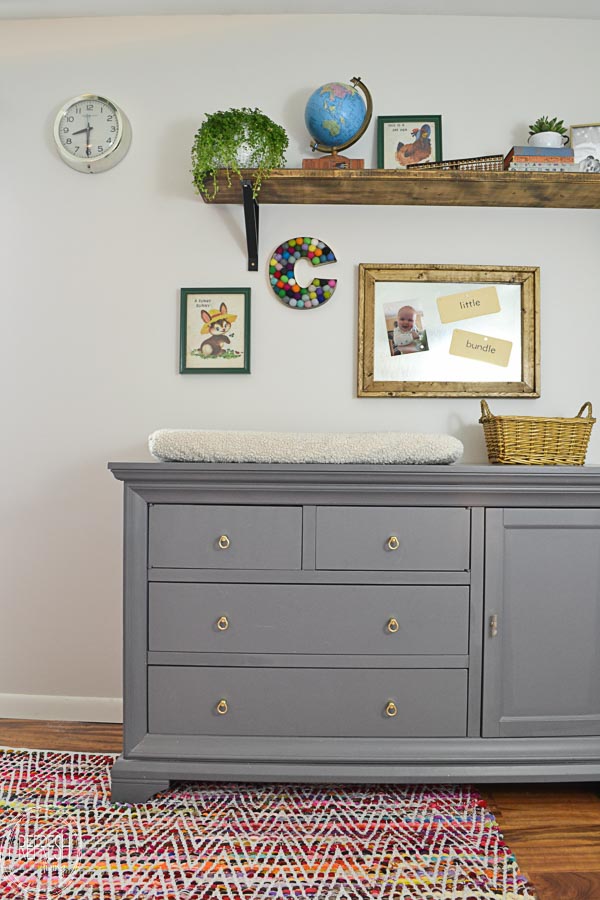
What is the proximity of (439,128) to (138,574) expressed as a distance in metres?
1.79

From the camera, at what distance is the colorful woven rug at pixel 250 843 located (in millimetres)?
1395

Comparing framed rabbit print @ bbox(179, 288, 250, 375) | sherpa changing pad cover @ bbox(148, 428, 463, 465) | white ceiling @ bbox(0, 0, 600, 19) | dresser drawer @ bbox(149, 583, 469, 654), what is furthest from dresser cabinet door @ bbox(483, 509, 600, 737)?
white ceiling @ bbox(0, 0, 600, 19)

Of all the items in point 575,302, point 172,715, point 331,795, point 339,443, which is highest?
point 575,302

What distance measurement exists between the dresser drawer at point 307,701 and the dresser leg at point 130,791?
0.14m

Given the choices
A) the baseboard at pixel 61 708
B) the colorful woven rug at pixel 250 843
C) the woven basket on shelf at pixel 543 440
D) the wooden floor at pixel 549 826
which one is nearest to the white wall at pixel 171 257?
the baseboard at pixel 61 708

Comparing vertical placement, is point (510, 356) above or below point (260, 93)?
below

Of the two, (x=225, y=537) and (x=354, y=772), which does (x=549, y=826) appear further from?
(x=225, y=537)

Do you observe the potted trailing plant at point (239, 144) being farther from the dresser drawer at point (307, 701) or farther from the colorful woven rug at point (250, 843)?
the colorful woven rug at point (250, 843)

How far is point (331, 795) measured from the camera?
1756 millimetres

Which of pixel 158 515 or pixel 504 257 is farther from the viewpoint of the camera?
pixel 504 257

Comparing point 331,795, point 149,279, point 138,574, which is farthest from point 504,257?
point 331,795

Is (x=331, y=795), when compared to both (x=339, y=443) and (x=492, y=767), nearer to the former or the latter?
(x=492, y=767)

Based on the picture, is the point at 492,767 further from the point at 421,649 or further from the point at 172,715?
the point at 172,715

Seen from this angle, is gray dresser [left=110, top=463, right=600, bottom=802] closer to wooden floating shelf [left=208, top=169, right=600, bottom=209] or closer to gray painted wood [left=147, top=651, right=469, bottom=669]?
gray painted wood [left=147, top=651, right=469, bottom=669]
